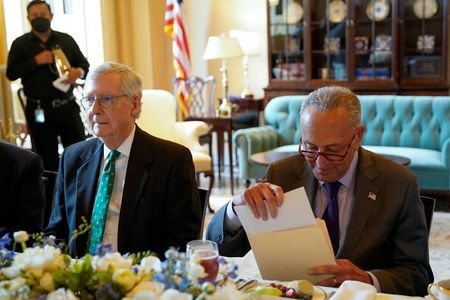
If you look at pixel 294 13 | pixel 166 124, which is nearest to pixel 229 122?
pixel 166 124

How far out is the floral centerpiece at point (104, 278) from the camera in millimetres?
1017

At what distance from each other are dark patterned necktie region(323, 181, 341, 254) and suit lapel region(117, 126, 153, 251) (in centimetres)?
61

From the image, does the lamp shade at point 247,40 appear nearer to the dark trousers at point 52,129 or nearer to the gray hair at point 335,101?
the dark trousers at point 52,129

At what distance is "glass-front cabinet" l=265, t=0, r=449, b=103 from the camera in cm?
615

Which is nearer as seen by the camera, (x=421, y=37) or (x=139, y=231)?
(x=139, y=231)

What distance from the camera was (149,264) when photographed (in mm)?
1103

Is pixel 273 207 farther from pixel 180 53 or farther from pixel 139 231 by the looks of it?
pixel 180 53

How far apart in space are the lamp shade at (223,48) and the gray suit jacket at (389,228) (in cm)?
436

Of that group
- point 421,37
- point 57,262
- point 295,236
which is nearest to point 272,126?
point 421,37

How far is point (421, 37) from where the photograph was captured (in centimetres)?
620

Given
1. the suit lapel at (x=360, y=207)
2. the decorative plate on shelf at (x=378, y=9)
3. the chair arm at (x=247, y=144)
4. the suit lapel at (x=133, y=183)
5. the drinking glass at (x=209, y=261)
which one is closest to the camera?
the drinking glass at (x=209, y=261)

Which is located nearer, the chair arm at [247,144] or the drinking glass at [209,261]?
the drinking glass at [209,261]

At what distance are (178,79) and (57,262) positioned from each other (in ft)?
17.9

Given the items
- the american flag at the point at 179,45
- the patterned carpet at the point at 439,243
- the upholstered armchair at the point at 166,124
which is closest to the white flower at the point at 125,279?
the patterned carpet at the point at 439,243
